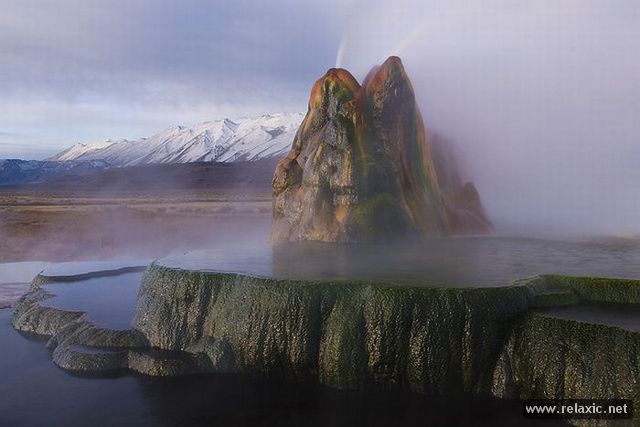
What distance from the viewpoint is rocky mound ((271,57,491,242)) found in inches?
629

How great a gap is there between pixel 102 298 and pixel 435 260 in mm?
7421

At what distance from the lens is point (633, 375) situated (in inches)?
307

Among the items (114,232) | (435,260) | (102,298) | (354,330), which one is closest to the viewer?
(354,330)

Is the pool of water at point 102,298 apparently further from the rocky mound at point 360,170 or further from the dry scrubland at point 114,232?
the dry scrubland at point 114,232

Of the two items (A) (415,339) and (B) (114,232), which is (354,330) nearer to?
(A) (415,339)

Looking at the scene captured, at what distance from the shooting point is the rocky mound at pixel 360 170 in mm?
15984

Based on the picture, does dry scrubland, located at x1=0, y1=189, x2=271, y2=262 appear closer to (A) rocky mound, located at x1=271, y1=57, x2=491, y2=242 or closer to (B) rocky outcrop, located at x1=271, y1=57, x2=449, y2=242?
(A) rocky mound, located at x1=271, y1=57, x2=491, y2=242

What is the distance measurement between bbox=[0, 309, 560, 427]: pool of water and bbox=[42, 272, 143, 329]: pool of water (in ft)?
6.42

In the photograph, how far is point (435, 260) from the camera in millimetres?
12305

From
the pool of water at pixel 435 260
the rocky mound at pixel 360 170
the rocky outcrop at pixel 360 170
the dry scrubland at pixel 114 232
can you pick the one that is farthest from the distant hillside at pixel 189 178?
the pool of water at pixel 435 260

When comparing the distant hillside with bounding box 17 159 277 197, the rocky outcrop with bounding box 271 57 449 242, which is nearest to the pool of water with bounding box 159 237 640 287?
the rocky outcrop with bounding box 271 57 449 242

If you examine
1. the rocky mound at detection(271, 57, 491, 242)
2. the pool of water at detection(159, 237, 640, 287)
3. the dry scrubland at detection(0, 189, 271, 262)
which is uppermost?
the rocky mound at detection(271, 57, 491, 242)

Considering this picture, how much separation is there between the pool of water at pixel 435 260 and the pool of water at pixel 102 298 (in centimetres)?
138

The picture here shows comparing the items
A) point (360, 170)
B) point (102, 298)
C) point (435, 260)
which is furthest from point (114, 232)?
point (435, 260)
